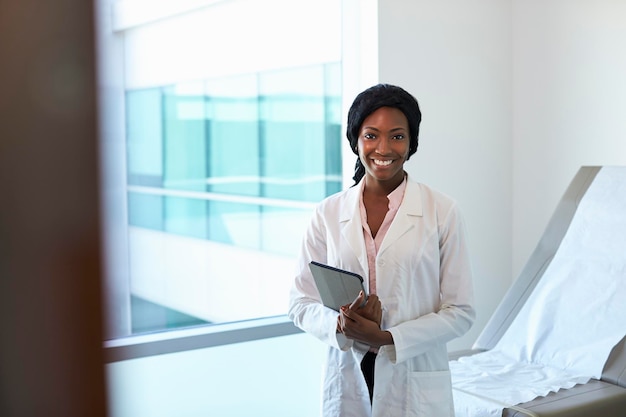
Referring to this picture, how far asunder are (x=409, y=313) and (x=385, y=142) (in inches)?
16.2

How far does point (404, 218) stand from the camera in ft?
5.90

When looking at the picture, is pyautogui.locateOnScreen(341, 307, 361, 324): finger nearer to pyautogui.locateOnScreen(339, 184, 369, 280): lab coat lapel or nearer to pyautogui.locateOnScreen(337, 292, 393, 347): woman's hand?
pyautogui.locateOnScreen(337, 292, 393, 347): woman's hand

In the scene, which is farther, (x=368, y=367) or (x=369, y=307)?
(x=368, y=367)

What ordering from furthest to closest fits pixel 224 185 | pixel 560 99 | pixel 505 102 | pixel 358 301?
1. pixel 505 102
2. pixel 560 99
3. pixel 224 185
4. pixel 358 301

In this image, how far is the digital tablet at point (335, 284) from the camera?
1.67 meters

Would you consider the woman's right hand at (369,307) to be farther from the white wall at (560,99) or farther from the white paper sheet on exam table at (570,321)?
the white wall at (560,99)

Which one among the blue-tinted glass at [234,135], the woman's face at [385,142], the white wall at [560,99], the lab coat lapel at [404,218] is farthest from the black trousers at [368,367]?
the white wall at [560,99]

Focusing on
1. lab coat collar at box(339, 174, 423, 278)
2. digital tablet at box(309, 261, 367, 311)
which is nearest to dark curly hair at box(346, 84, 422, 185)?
lab coat collar at box(339, 174, 423, 278)

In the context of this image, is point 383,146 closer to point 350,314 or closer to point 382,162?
point 382,162

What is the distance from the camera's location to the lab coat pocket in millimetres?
1717

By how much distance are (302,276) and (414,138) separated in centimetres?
45

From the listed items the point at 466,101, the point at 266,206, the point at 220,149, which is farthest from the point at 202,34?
the point at 466,101

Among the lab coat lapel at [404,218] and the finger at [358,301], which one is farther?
the lab coat lapel at [404,218]

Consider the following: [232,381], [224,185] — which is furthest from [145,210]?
[232,381]
